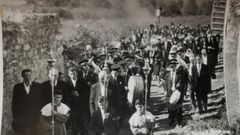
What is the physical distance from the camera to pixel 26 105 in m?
1.53

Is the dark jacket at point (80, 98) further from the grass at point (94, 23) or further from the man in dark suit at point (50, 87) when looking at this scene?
the grass at point (94, 23)

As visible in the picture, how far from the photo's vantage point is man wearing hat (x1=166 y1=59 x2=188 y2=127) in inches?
66.1

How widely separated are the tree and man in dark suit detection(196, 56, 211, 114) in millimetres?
204

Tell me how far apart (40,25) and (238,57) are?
2.92 ft

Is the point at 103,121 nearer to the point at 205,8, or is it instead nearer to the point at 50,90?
the point at 50,90

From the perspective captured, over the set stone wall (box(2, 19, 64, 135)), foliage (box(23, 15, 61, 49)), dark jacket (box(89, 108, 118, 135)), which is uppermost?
foliage (box(23, 15, 61, 49))

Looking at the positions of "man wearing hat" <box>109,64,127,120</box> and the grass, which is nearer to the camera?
the grass

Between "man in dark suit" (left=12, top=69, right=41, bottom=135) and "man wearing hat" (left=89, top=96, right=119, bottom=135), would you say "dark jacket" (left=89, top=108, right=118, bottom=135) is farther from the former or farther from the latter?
"man in dark suit" (left=12, top=69, right=41, bottom=135)

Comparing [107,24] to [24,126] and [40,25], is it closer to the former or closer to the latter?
[40,25]

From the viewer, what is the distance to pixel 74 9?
5.16 ft

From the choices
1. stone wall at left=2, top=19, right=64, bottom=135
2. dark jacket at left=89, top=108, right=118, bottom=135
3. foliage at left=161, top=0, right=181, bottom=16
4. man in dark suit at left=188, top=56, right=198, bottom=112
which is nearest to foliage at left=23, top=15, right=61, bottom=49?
stone wall at left=2, top=19, right=64, bottom=135

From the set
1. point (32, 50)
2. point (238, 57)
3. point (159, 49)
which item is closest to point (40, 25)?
point (32, 50)

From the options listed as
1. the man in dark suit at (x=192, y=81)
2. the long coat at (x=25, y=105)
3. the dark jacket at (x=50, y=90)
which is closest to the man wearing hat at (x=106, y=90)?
the dark jacket at (x=50, y=90)

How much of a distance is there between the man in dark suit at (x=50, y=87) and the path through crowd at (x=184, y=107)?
28 centimetres
